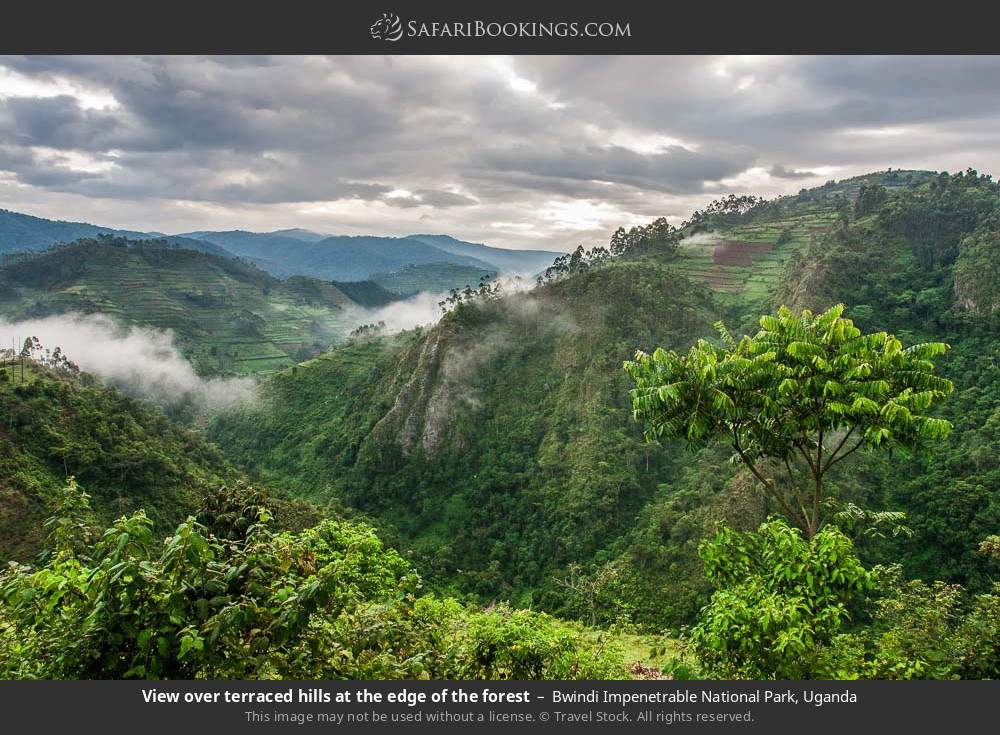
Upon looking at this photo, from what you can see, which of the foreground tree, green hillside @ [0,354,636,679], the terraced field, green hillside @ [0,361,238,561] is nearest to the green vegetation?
green hillside @ [0,354,636,679]

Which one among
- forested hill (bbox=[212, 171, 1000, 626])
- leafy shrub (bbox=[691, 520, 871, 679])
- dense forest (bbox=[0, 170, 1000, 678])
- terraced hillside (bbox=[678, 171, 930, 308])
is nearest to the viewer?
dense forest (bbox=[0, 170, 1000, 678])

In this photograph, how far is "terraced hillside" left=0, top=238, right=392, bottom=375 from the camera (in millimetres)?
125750

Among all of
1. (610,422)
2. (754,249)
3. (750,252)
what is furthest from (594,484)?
(754,249)

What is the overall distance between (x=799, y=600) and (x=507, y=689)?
3.51 m

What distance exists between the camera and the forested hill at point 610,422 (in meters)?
36.0

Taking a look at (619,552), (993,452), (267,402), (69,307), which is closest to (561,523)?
(619,552)

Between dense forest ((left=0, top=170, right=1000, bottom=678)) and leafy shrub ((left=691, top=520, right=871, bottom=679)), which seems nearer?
dense forest ((left=0, top=170, right=1000, bottom=678))

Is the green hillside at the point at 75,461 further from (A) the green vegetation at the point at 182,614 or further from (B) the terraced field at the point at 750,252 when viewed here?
(B) the terraced field at the point at 750,252

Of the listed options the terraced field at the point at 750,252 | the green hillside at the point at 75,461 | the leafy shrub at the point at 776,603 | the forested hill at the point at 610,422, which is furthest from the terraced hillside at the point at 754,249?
the leafy shrub at the point at 776,603

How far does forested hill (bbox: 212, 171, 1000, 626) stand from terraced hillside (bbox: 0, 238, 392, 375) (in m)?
51.7

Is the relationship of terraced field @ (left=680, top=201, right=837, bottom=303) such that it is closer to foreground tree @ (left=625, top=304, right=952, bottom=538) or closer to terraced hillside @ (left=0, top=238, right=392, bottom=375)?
foreground tree @ (left=625, top=304, right=952, bottom=538)

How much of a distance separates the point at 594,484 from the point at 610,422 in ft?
27.3

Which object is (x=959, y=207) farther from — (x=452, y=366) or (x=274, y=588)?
(x=274, y=588)

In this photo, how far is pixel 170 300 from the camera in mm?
141875
